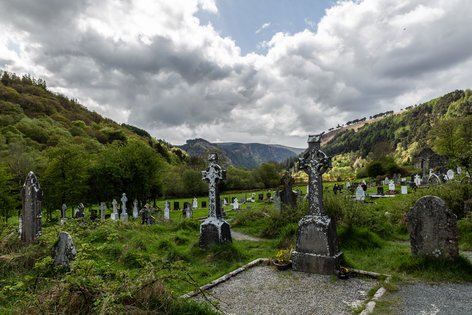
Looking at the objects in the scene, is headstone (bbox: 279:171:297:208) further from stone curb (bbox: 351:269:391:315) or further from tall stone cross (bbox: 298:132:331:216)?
stone curb (bbox: 351:269:391:315)

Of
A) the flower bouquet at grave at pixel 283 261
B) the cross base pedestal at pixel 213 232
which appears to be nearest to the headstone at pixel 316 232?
the flower bouquet at grave at pixel 283 261

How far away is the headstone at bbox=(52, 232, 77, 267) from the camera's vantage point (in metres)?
7.50

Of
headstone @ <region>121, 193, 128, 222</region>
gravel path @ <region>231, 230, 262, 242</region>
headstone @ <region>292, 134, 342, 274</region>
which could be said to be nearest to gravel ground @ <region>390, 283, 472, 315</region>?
headstone @ <region>292, 134, 342, 274</region>

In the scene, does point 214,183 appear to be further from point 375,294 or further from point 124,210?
point 124,210

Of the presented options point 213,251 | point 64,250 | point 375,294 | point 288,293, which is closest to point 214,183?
point 213,251

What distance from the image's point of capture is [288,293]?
22.4ft

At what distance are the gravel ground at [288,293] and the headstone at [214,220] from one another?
8.67 feet

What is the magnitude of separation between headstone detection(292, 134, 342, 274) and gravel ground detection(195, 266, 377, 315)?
0.99 feet

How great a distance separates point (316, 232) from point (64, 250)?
6109mm

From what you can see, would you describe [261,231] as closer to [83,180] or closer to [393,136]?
[83,180]

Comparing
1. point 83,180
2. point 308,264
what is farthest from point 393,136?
point 308,264

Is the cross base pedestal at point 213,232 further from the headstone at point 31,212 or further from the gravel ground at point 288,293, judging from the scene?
the headstone at point 31,212

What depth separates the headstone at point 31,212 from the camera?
10.7 metres

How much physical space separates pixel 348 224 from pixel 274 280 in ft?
15.4
